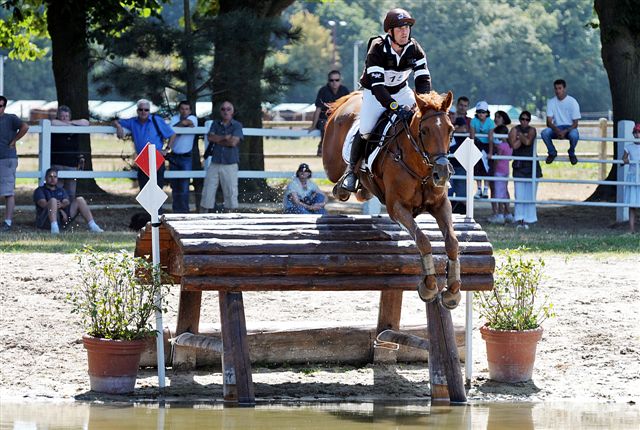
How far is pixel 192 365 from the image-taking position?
987 cm

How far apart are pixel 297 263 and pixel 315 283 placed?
22cm

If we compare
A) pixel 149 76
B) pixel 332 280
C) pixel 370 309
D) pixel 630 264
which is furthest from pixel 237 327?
pixel 149 76

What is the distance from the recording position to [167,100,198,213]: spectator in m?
17.4

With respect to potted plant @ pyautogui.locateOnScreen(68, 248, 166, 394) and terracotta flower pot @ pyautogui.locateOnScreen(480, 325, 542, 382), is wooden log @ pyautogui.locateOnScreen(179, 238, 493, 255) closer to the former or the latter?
potted plant @ pyautogui.locateOnScreen(68, 248, 166, 394)

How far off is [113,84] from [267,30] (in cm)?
267

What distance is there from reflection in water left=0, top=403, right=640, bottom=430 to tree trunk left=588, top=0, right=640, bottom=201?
12.1 meters

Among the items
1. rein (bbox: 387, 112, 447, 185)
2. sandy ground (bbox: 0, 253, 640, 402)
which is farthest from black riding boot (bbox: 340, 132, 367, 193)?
sandy ground (bbox: 0, 253, 640, 402)

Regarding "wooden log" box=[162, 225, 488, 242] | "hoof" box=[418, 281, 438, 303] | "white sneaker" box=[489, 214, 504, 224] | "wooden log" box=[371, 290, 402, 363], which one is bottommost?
"wooden log" box=[371, 290, 402, 363]

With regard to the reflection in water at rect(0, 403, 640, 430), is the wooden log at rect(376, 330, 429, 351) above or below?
above

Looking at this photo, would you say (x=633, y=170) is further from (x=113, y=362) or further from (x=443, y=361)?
(x=113, y=362)

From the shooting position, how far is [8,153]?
54.7ft

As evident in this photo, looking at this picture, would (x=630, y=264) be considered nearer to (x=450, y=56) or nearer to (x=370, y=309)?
(x=370, y=309)

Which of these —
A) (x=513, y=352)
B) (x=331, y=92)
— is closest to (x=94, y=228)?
(x=331, y=92)

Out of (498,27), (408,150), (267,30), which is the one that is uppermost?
(498,27)
